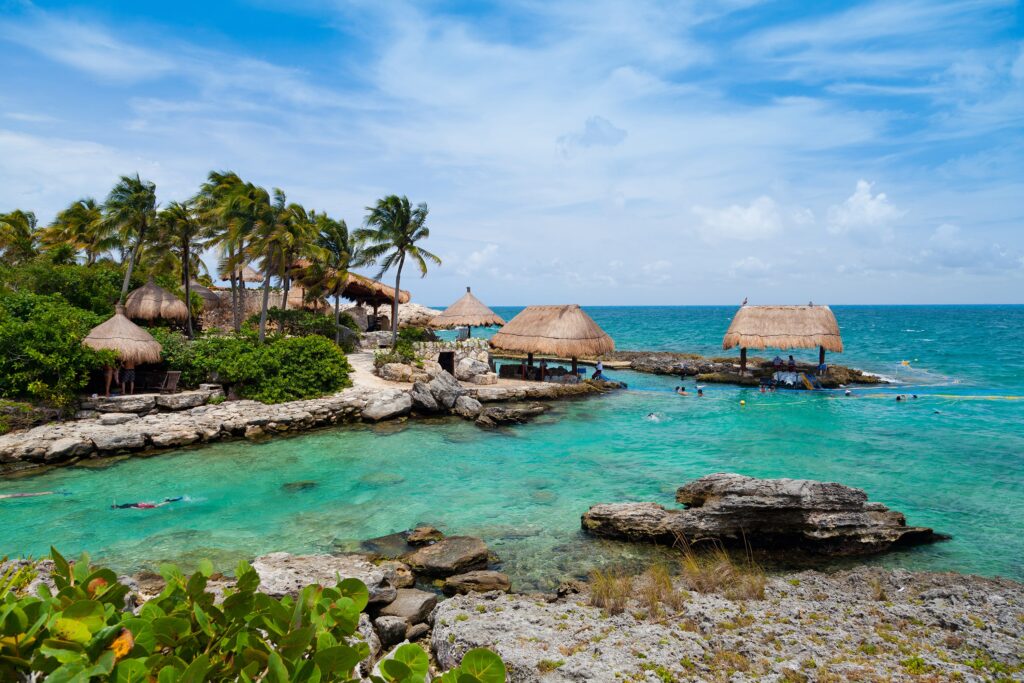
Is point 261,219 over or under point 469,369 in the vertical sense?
over

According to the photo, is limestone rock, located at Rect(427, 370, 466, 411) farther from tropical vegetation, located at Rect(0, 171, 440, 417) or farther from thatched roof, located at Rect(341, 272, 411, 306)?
thatched roof, located at Rect(341, 272, 411, 306)

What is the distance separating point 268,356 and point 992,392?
30.9m

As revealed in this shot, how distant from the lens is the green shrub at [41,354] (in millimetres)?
14516

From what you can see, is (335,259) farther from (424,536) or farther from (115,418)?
(424,536)

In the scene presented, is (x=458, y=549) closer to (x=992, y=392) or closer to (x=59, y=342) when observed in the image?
(x=59, y=342)

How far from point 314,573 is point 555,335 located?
1798 centimetres

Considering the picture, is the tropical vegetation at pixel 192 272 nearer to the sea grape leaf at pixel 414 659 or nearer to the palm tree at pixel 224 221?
the palm tree at pixel 224 221

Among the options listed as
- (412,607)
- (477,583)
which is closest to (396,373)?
(477,583)

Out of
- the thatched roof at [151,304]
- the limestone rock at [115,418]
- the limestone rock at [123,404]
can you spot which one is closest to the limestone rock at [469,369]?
the limestone rock at [123,404]

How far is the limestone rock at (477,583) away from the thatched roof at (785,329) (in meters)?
21.4

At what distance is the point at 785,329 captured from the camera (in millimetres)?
26516

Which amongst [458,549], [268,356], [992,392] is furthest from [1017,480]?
[268,356]

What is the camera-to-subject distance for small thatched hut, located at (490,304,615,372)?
24.2m

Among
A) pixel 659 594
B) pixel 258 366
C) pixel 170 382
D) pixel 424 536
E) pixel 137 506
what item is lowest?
pixel 137 506
